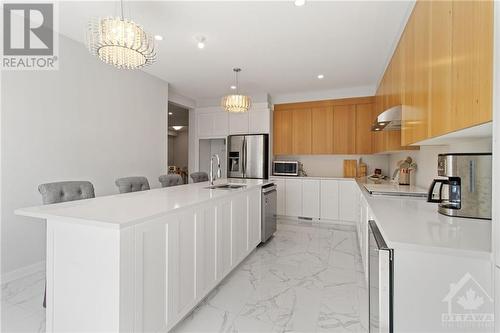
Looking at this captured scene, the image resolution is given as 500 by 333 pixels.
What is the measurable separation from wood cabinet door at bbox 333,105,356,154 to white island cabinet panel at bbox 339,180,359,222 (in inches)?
27.5

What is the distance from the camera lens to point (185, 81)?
4465 millimetres

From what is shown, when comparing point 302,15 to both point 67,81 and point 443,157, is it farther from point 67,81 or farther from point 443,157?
point 67,81

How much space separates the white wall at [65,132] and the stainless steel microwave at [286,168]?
2592 millimetres

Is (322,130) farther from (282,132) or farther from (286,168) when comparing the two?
(286,168)

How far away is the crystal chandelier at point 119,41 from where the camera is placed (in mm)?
1762

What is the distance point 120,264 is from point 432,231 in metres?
1.57

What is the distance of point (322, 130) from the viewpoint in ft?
16.8

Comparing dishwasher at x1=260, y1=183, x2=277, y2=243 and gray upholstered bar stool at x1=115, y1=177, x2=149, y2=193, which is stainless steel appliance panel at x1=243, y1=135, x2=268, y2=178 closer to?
dishwasher at x1=260, y1=183, x2=277, y2=243

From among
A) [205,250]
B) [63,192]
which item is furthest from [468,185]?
[63,192]

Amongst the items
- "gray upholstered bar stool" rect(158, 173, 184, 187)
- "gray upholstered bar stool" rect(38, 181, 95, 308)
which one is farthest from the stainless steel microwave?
Result: "gray upholstered bar stool" rect(38, 181, 95, 308)

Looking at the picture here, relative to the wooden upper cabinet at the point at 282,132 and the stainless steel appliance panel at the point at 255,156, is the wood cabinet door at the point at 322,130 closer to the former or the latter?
the wooden upper cabinet at the point at 282,132

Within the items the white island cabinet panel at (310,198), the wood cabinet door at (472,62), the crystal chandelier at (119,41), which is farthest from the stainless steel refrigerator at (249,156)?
the wood cabinet door at (472,62)

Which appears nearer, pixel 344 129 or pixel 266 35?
pixel 266 35

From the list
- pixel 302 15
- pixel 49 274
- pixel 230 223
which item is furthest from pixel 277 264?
pixel 302 15
